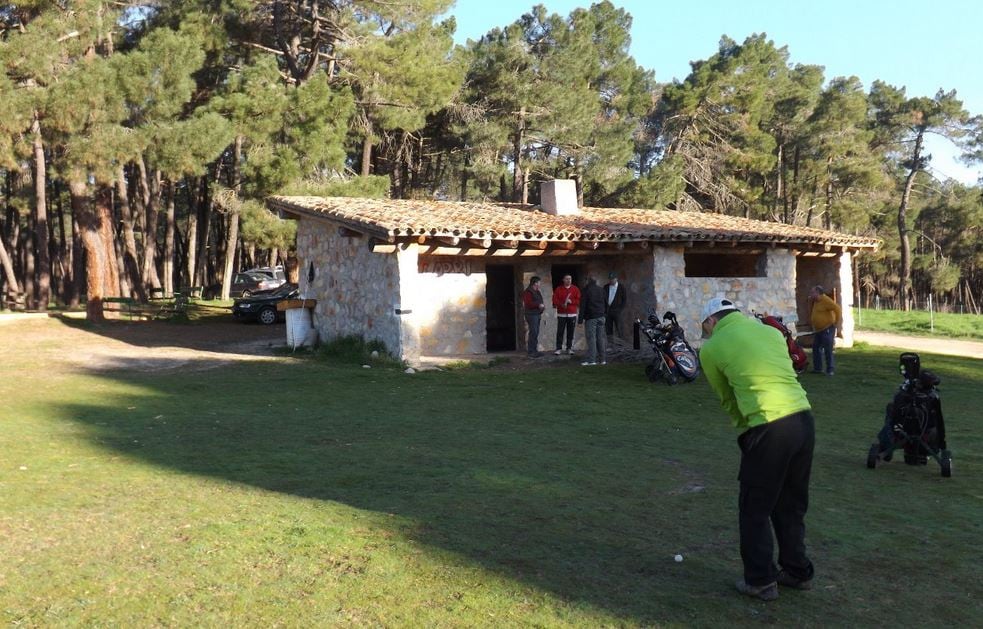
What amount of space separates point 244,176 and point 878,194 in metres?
32.3

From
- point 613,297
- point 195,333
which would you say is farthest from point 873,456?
point 195,333

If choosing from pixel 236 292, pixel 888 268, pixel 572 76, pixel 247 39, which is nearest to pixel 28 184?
pixel 236 292

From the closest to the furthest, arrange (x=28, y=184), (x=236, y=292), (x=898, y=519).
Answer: (x=898, y=519), (x=236, y=292), (x=28, y=184)

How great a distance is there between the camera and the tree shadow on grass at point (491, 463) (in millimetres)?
5113

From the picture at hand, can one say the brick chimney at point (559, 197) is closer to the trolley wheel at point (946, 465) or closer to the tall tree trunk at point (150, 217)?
the trolley wheel at point (946, 465)

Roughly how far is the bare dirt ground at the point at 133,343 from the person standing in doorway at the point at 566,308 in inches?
218

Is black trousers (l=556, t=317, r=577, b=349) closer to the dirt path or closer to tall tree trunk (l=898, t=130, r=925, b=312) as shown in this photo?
the dirt path

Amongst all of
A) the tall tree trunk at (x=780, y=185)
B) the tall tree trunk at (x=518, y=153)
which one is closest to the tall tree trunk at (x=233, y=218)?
the tall tree trunk at (x=518, y=153)

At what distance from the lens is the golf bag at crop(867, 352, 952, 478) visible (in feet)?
25.7

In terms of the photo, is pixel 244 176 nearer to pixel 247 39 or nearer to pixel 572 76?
pixel 247 39

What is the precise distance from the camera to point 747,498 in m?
4.64

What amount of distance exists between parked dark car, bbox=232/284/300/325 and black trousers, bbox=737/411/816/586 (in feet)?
72.2

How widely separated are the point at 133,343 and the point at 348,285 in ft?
19.9

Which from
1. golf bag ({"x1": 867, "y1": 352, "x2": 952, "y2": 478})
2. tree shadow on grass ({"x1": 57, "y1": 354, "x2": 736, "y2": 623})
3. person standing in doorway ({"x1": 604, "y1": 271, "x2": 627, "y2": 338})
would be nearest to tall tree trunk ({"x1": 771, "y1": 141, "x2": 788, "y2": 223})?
person standing in doorway ({"x1": 604, "y1": 271, "x2": 627, "y2": 338})
